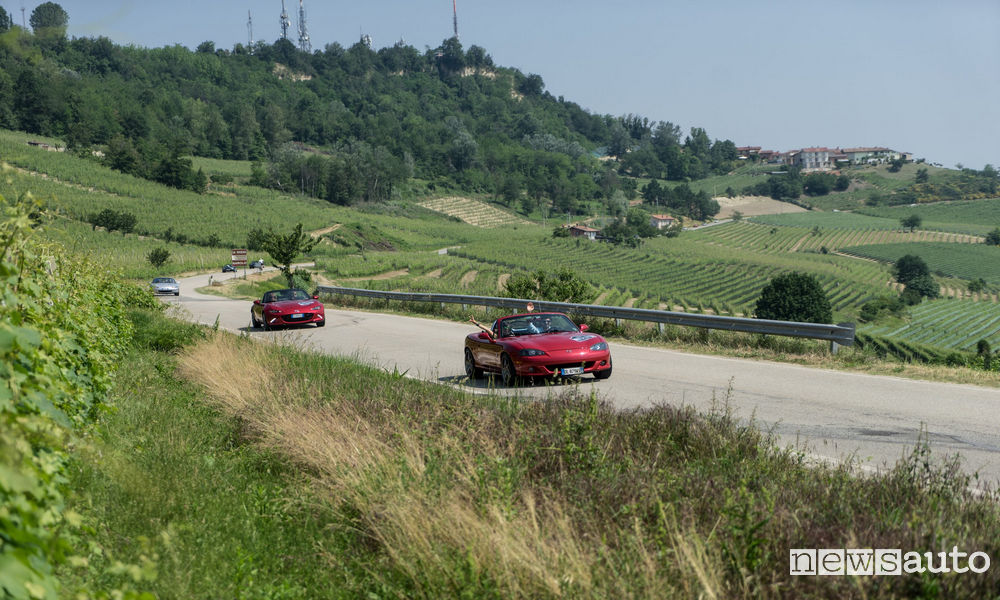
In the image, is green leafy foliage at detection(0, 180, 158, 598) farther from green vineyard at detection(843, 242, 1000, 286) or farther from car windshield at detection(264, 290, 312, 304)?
green vineyard at detection(843, 242, 1000, 286)

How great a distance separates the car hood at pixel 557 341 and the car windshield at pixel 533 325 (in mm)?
361

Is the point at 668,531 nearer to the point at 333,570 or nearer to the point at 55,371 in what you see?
the point at 333,570

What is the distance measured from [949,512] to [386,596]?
3248 millimetres

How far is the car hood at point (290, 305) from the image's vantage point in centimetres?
2589

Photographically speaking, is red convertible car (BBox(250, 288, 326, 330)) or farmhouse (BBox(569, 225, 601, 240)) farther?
farmhouse (BBox(569, 225, 601, 240))

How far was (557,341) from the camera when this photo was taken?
1302cm

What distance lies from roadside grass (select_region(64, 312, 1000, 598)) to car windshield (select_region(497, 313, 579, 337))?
5303 millimetres

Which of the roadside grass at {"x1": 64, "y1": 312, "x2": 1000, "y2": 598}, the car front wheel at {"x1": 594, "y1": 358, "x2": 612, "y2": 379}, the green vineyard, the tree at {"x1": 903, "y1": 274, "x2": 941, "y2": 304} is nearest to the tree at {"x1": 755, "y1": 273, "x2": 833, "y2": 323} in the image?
the tree at {"x1": 903, "y1": 274, "x2": 941, "y2": 304}

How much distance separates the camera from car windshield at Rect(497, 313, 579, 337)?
13852 mm

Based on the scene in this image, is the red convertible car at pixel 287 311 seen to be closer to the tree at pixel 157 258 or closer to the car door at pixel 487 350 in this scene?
the car door at pixel 487 350

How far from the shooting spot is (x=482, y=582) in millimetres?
4219

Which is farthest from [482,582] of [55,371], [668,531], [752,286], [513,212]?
[513,212]

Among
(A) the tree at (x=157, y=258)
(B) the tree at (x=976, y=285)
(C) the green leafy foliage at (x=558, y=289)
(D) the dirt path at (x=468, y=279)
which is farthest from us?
(B) the tree at (x=976, y=285)

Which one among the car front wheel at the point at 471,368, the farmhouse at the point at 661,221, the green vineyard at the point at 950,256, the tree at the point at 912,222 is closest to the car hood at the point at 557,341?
the car front wheel at the point at 471,368
